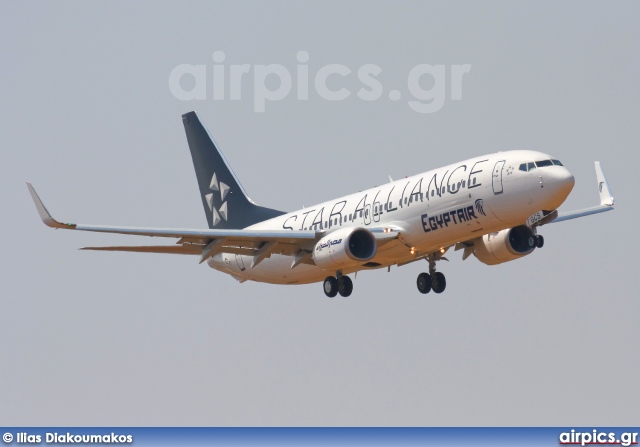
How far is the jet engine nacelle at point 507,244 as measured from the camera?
57281mm

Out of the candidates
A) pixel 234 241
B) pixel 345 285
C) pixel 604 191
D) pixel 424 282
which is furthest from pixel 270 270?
pixel 604 191

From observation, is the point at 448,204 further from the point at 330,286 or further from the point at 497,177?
the point at 330,286

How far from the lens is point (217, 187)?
224 feet

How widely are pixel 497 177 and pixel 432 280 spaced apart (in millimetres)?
9209

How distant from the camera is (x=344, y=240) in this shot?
176 feet

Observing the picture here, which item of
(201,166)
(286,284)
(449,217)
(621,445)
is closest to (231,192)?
(201,166)

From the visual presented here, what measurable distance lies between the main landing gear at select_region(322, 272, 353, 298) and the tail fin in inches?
297

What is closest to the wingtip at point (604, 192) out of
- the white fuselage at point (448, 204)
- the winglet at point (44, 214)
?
the white fuselage at point (448, 204)

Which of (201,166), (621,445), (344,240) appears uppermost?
(201,166)

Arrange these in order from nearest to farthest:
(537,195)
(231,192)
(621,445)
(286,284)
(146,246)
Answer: (537,195) → (621,445) → (146,246) → (286,284) → (231,192)

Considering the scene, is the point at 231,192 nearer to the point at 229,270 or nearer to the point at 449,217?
the point at 229,270

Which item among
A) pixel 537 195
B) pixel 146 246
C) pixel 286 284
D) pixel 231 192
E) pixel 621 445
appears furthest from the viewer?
pixel 231 192

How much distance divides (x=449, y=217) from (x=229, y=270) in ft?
48.1

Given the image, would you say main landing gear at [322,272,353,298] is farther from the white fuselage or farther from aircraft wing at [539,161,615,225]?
aircraft wing at [539,161,615,225]
